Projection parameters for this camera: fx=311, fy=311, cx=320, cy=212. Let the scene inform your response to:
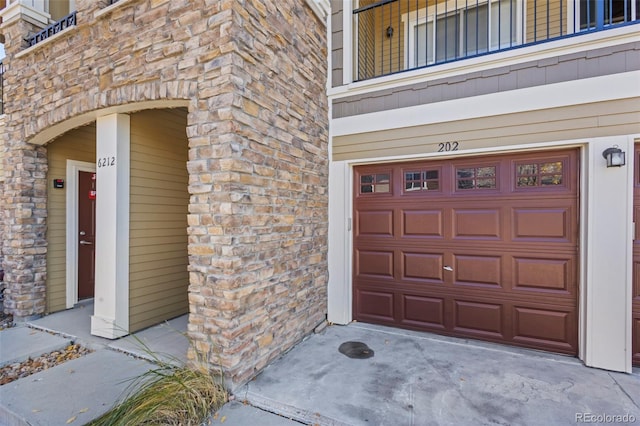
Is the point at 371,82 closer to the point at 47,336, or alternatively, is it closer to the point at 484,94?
the point at 484,94

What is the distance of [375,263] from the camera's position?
423 centimetres

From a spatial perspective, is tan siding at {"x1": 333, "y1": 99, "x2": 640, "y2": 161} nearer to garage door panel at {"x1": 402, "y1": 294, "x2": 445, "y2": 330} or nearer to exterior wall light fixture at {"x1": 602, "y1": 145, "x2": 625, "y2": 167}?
exterior wall light fixture at {"x1": 602, "y1": 145, "x2": 625, "y2": 167}

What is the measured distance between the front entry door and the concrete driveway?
12.9ft

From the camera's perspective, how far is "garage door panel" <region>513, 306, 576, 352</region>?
10.8 feet

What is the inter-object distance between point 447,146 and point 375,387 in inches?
107

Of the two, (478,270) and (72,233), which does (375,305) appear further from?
(72,233)

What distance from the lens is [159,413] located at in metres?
2.18

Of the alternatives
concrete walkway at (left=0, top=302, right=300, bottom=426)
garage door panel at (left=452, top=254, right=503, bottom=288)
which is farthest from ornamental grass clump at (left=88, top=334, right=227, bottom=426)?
garage door panel at (left=452, top=254, right=503, bottom=288)

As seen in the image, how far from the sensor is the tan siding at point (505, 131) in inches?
119

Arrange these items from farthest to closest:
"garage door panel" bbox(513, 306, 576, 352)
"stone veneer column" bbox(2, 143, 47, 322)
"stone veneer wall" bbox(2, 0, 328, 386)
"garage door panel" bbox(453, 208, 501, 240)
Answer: "stone veneer column" bbox(2, 143, 47, 322)
"garage door panel" bbox(453, 208, 501, 240)
"garage door panel" bbox(513, 306, 576, 352)
"stone veneer wall" bbox(2, 0, 328, 386)

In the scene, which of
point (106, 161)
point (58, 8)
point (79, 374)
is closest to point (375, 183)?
point (106, 161)

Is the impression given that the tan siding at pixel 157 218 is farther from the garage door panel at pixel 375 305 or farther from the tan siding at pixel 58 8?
the tan siding at pixel 58 8

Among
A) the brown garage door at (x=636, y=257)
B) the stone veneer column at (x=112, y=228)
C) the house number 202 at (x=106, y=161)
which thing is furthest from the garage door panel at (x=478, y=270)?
the house number 202 at (x=106, y=161)

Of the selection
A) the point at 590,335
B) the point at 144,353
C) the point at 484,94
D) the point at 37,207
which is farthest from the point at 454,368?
the point at 37,207
